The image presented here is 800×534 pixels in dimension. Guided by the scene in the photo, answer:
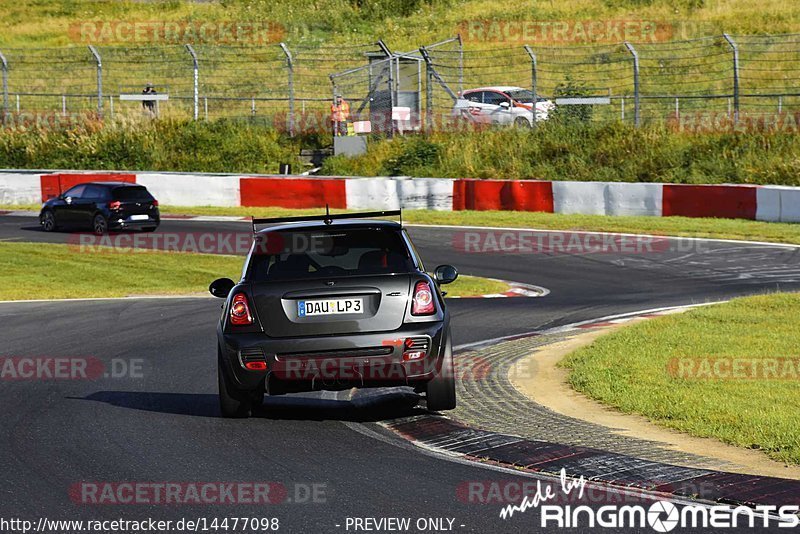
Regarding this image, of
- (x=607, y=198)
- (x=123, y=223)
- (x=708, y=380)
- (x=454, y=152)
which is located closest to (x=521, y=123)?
(x=454, y=152)

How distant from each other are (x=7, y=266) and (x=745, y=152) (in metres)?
17.7

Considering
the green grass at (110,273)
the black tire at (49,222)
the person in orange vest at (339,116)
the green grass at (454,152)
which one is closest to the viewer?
the green grass at (110,273)

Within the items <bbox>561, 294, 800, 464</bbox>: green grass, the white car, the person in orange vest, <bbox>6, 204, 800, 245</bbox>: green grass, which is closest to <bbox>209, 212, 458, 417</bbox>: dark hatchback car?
<bbox>561, 294, 800, 464</bbox>: green grass

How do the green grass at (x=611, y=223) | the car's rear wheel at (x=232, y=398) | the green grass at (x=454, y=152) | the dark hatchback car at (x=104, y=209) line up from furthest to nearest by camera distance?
the green grass at (x=454, y=152) < the dark hatchback car at (x=104, y=209) < the green grass at (x=611, y=223) < the car's rear wheel at (x=232, y=398)

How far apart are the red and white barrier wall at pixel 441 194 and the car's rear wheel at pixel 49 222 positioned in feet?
18.0

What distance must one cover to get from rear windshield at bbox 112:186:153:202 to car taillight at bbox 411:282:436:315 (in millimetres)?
20137

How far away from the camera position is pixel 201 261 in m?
23.3

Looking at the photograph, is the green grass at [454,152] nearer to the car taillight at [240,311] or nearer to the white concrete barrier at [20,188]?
the white concrete barrier at [20,188]

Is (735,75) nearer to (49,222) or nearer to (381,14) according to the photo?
(49,222)

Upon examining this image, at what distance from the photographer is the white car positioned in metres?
36.8

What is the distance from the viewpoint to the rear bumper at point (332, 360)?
862cm

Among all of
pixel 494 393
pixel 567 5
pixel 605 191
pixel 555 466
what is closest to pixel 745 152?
pixel 605 191

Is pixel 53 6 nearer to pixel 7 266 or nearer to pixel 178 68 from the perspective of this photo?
pixel 178 68

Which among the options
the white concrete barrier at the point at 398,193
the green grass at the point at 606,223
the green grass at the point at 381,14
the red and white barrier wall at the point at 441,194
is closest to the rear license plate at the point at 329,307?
the green grass at the point at 606,223
